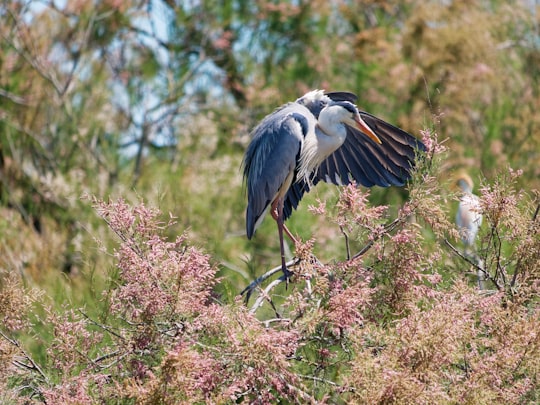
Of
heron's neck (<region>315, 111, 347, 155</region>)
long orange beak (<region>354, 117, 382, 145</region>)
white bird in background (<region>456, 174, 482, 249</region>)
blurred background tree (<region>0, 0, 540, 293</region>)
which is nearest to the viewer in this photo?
white bird in background (<region>456, 174, 482, 249</region>)

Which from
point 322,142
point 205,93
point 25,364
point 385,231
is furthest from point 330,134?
point 205,93

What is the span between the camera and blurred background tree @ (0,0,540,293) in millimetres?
10086

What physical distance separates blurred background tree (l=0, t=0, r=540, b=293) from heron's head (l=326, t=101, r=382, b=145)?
3.68m

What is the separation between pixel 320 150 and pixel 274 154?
0.86 ft

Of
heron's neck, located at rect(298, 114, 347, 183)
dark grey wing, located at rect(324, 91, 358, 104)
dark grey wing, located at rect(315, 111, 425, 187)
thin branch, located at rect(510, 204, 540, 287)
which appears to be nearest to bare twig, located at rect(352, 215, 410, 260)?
thin branch, located at rect(510, 204, 540, 287)

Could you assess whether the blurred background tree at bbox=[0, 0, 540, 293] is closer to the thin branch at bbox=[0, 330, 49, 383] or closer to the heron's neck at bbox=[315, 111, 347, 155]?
the heron's neck at bbox=[315, 111, 347, 155]

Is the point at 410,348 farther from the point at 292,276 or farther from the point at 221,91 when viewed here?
the point at 221,91

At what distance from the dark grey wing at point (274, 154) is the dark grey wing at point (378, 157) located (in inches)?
12.9

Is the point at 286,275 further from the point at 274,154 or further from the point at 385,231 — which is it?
the point at 274,154

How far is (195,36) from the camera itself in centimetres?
1209

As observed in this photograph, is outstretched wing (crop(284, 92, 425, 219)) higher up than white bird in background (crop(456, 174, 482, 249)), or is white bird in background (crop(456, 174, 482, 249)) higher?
outstretched wing (crop(284, 92, 425, 219))

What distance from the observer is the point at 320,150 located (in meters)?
5.35

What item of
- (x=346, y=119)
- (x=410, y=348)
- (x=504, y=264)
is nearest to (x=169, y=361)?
(x=410, y=348)

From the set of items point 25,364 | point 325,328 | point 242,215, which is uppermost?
point 325,328
